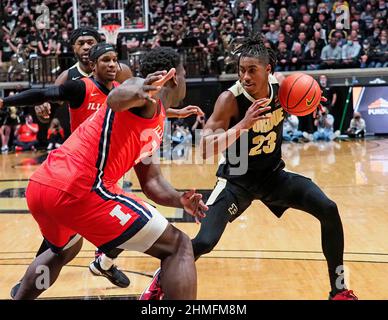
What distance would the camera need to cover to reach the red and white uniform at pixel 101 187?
3.31 m

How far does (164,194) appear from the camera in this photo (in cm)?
376

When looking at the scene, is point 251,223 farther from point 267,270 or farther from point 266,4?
point 266,4

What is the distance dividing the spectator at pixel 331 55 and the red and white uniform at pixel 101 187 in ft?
49.8

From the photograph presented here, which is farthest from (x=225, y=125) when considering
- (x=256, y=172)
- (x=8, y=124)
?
(x=8, y=124)

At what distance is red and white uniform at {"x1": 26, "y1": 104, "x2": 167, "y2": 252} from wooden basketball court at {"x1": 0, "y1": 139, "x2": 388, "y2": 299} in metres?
1.50

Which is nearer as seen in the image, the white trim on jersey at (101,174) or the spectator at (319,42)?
the white trim on jersey at (101,174)

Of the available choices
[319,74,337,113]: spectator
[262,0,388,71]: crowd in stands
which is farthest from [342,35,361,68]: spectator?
[319,74,337,113]: spectator

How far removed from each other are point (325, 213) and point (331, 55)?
14.5m

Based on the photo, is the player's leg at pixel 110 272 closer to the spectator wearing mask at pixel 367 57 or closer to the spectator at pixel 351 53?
the spectator at pixel 351 53

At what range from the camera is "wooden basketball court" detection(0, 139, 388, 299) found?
4.80 m

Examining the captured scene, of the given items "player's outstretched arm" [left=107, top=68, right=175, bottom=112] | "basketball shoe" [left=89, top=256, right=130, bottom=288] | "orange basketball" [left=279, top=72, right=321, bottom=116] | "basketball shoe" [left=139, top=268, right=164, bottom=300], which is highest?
"player's outstretched arm" [left=107, top=68, right=175, bottom=112]

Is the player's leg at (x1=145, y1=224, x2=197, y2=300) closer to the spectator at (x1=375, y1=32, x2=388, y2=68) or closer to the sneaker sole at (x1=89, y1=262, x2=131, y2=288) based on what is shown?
the sneaker sole at (x1=89, y1=262, x2=131, y2=288)

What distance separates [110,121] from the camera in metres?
3.37

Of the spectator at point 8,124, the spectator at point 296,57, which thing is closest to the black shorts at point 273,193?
the spectator at point 8,124
